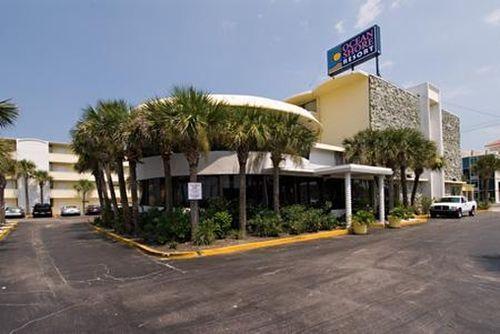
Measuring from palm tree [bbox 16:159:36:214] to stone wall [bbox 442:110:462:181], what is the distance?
167ft

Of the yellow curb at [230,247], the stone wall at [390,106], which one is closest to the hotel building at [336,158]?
the stone wall at [390,106]

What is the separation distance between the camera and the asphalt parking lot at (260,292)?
19.1ft

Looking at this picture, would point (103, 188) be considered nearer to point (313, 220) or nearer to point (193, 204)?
point (193, 204)

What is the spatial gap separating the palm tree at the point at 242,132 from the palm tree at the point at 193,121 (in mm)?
599

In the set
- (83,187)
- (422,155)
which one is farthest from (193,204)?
(83,187)

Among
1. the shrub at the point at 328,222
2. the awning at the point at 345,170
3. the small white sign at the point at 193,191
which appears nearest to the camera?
the small white sign at the point at 193,191

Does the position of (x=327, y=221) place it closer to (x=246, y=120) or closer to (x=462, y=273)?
(x=246, y=120)

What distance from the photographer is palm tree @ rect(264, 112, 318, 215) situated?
15.8 meters

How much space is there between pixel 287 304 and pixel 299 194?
48.9 ft

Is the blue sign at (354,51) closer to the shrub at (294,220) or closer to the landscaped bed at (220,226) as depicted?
the landscaped bed at (220,226)

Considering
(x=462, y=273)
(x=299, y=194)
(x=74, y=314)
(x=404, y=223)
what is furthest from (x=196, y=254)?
(x=404, y=223)

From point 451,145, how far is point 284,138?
114 feet

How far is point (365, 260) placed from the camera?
1102cm

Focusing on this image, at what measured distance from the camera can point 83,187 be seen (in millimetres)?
54031
